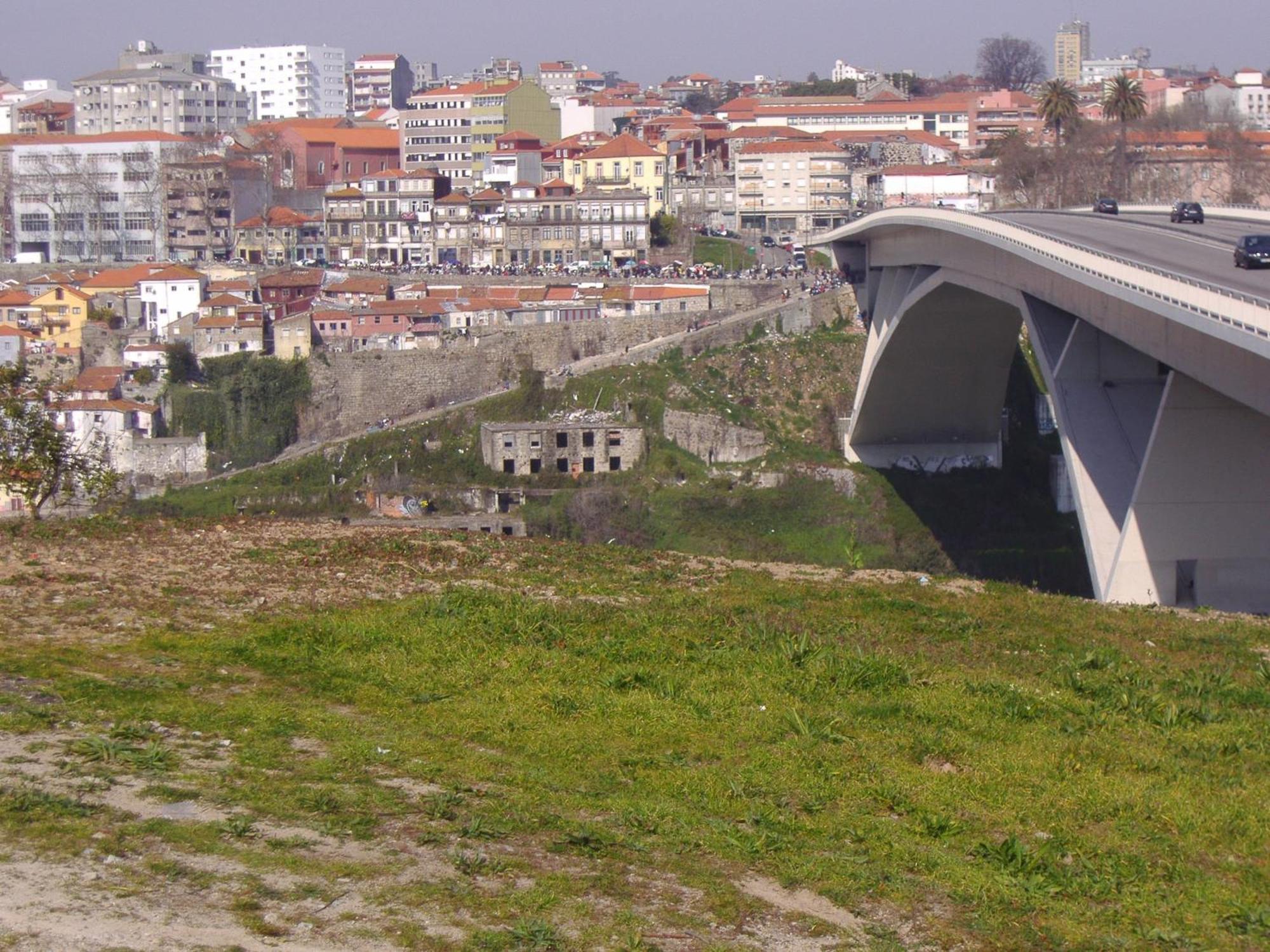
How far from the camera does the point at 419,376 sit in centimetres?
5478

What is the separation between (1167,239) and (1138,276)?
9807mm

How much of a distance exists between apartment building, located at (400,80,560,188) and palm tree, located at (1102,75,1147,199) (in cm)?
3450

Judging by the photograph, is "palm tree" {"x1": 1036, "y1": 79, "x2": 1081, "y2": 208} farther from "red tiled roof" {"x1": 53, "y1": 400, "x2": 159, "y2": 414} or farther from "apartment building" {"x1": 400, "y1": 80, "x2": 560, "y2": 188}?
"red tiled roof" {"x1": 53, "y1": 400, "x2": 159, "y2": 414}

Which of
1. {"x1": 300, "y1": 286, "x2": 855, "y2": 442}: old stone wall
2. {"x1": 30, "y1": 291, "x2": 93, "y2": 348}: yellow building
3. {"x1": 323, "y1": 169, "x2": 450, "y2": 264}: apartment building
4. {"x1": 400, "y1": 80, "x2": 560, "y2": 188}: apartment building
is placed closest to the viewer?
{"x1": 300, "y1": 286, "x2": 855, "y2": 442}: old stone wall

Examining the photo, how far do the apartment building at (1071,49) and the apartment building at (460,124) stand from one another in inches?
3969

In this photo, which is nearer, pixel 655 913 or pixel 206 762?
pixel 655 913

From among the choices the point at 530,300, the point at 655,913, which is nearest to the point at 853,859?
the point at 655,913

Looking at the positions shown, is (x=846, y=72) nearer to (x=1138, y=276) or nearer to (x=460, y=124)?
(x=460, y=124)

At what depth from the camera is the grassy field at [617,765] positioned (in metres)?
6.79

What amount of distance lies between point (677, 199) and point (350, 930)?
72.0m

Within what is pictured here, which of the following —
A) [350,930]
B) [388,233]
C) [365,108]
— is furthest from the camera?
[365,108]

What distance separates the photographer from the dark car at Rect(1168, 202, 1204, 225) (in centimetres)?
3269

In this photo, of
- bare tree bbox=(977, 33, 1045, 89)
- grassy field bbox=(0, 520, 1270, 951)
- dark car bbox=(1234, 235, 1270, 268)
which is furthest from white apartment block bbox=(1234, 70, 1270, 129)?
grassy field bbox=(0, 520, 1270, 951)

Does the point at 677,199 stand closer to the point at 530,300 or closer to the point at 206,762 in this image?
the point at 530,300
